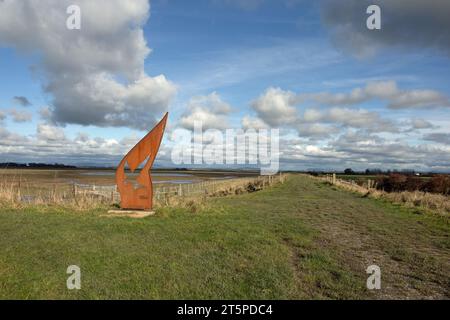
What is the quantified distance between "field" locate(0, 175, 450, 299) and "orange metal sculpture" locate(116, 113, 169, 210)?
1.12 meters

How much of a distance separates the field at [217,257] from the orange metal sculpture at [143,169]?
112cm

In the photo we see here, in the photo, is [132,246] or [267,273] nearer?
[267,273]

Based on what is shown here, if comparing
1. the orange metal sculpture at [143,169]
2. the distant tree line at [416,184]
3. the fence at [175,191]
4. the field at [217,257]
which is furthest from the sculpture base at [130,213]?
the distant tree line at [416,184]

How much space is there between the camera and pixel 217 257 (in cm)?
680

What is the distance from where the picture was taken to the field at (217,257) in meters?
5.09

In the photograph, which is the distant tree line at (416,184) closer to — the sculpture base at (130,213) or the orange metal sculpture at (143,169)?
the orange metal sculpture at (143,169)

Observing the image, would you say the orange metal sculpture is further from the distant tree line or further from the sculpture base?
the distant tree line

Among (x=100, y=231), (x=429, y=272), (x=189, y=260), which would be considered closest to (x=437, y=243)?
(x=429, y=272)

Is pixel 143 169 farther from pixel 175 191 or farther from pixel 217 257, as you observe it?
pixel 175 191

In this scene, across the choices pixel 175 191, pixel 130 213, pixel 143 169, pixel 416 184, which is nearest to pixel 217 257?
pixel 130 213

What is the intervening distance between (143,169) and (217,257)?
619cm

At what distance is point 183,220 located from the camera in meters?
11.0

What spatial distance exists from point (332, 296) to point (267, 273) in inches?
47.4
